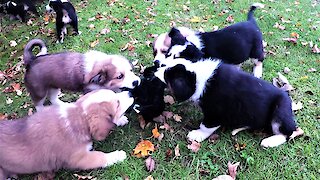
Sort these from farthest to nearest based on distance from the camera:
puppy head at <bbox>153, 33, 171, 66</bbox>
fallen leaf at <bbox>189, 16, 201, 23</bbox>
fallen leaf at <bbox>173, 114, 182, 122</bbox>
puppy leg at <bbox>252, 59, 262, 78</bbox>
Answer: fallen leaf at <bbox>189, 16, 201, 23</bbox>, puppy leg at <bbox>252, 59, 262, 78</bbox>, puppy head at <bbox>153, 33, 171, 66</bbox>, fallen leaf at <bbox>173, 114, 182, 122</bbox>

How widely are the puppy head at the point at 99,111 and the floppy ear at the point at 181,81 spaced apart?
659 mm

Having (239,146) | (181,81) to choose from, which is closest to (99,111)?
(181,81)

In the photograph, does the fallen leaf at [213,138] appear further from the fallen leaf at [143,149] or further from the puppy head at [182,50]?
the puppy head at [182,50]

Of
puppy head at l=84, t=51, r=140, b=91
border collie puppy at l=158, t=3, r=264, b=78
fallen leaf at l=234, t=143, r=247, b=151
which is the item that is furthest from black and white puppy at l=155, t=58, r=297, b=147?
border collie puppy at l=158, t=3, r=264, b=78

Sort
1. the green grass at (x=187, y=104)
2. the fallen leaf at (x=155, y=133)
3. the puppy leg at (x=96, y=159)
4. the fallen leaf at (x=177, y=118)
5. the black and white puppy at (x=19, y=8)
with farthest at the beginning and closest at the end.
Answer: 1. the black and white puppy at (x=19, y=8)
2. the fallen leaf at (x=177, y=118)
3. the fallen leaf at (x=155, y=133)
4. the green grass at (x=187, y=104)
5. the puppy leg at (x=96, y=159)

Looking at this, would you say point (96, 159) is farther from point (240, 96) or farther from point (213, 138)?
point (240, 96)

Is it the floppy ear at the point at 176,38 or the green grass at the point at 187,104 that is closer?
the green grass at the point at 187,104

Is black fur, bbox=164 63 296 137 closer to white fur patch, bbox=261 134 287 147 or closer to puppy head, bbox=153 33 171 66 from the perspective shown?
white fur patch, bbox=261 134 287 147

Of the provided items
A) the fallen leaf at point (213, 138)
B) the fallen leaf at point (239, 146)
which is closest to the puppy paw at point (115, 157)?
the fallen leaf at point (213, 138)

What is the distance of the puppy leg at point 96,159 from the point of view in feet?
10.2

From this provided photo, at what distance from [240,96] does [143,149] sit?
125 centimetres

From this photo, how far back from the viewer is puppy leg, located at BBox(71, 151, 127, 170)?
3102 mm

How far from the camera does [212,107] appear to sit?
341 centimetres

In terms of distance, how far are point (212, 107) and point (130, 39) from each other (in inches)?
122
